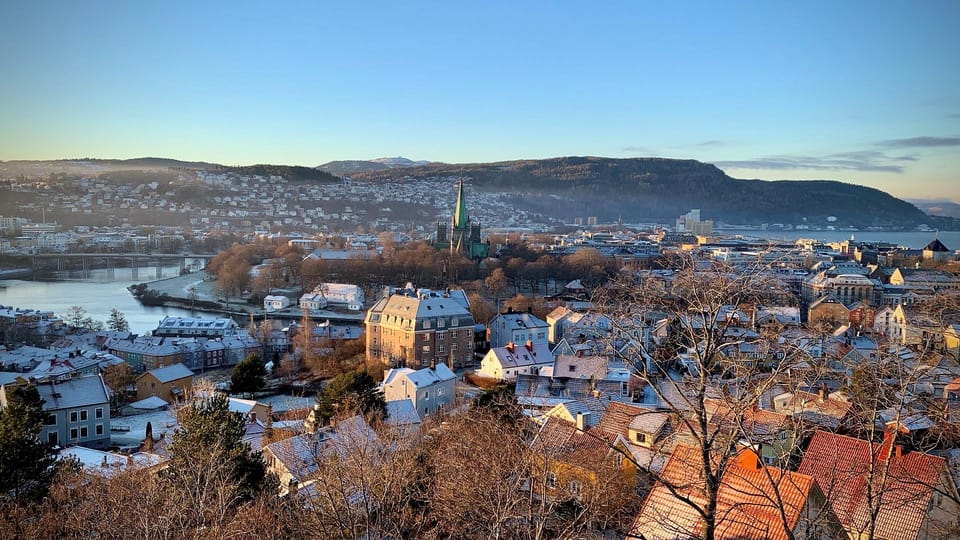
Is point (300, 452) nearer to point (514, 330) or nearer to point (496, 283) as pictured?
point (514, 330)

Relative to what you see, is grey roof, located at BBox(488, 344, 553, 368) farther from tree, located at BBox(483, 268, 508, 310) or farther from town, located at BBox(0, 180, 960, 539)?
tree, located at BBox(483, 268, 508, 310)

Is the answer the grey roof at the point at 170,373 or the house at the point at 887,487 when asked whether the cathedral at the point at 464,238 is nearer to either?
the grey roof at the point at 170,373

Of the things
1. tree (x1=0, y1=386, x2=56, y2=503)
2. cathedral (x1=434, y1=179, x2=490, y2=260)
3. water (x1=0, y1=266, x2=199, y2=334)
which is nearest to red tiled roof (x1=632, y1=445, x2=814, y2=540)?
tree (x1=0, y1=386, x2=56, y2=503)

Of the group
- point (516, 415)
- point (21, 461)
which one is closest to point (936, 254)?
point (516, 415)

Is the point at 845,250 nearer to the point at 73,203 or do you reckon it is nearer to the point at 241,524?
the point at 241,524

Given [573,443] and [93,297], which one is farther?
[93,297]
